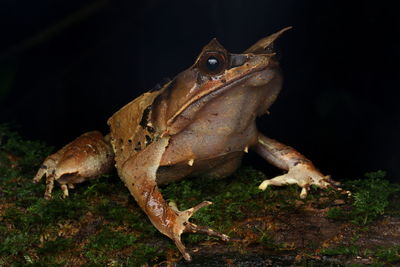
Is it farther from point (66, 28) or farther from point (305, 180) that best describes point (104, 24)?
point (305, 180)

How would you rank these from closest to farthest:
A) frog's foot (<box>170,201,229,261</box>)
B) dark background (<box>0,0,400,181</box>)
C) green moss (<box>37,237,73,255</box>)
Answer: frog's foot (<box>170,201,229,261</box>)
green moss (<box>37,237,73,255</box>)
dark background (<box>0,0,400,181</box>)

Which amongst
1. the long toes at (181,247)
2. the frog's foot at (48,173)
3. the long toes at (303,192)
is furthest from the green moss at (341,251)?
the frog's foot at (48,173)

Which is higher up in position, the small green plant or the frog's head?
the frog's head

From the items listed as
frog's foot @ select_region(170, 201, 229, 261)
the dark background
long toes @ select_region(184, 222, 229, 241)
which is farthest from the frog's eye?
the dark background

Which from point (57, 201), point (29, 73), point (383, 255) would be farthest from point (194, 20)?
point (383, 255)

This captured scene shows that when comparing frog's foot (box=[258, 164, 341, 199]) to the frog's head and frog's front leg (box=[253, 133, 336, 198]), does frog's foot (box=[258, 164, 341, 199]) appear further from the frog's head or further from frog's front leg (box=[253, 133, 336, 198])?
the frog's head

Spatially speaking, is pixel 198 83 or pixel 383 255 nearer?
pixel 383 255
